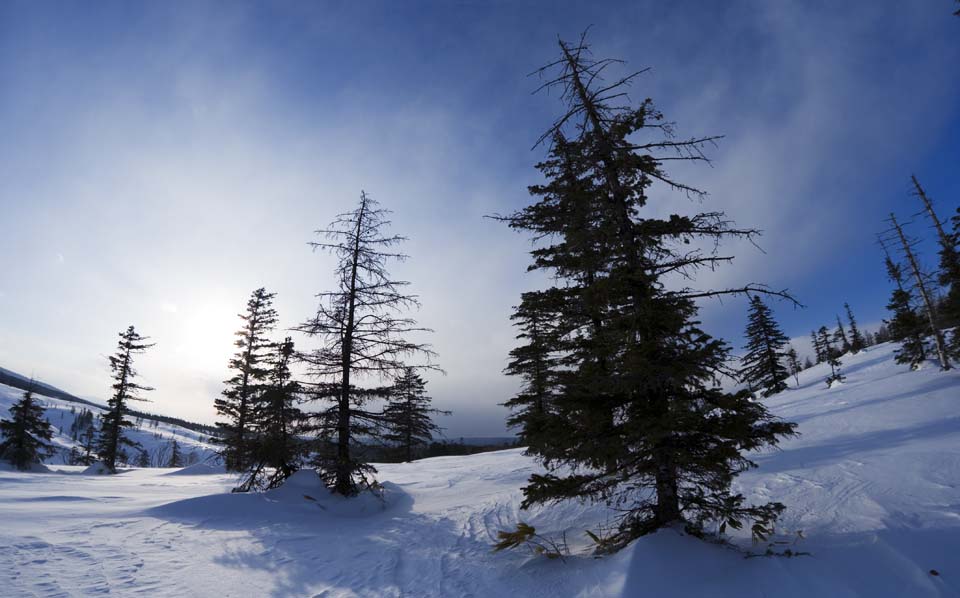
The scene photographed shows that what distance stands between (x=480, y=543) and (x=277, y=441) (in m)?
9.13

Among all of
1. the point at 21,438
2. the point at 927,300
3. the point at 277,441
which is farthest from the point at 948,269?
the point at 21,438

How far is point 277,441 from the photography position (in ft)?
42.8

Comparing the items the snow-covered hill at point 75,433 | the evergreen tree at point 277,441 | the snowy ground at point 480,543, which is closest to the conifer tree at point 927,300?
the snowy ground at point 480,543

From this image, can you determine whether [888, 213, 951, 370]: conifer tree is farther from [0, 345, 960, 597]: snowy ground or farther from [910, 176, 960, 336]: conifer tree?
[0, 345, 960, 597]: snowy ground

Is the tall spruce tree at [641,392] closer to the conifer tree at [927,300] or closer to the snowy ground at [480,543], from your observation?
the snowy ground at [480,543]

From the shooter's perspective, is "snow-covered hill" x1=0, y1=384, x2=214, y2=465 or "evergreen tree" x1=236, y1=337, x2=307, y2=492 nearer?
"evergreen tree" x1=236, y1=337, x2=307, y2=492

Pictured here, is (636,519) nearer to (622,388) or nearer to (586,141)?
(622,388)

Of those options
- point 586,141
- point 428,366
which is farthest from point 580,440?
point 428,366

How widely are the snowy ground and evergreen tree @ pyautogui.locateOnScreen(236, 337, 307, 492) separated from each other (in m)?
1.85

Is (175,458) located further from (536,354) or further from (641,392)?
(641,392)

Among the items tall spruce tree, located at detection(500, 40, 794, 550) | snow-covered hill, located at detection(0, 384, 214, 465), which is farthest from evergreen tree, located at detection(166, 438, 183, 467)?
tall spruce tree, located at detection(500, 40, 794, 550)

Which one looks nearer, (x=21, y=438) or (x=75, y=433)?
(x=21, y=438)

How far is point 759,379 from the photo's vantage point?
40750 mm

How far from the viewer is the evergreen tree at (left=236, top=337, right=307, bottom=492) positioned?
12.9 metres
